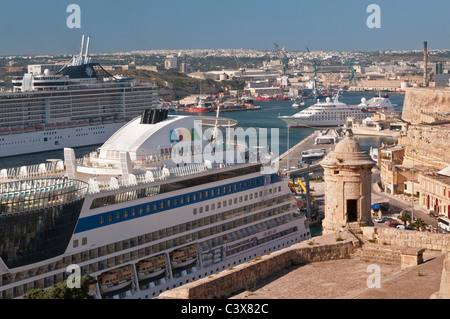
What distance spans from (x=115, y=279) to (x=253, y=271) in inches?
353

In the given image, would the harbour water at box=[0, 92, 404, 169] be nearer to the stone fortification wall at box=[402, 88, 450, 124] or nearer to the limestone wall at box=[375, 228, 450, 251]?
the stone fortification wall at box=[402, 88, 450, 124]

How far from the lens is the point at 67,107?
204ft

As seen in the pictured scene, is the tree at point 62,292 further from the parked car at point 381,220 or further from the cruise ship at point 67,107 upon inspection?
the cruise ship at point 67,107

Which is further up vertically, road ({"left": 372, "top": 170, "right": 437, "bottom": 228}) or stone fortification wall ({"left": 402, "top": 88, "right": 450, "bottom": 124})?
stone fortification wall ({"left": 402, "top": 88, "right": 450, "bottom": 124})

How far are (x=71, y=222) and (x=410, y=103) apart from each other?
50.0 metres

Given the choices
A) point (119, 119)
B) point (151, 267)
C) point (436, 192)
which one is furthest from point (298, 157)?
point (151, 267)

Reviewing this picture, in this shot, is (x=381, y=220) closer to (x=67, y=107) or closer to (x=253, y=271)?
(x=253, y=271)

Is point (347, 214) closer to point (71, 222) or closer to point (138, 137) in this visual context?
point (71, 222)

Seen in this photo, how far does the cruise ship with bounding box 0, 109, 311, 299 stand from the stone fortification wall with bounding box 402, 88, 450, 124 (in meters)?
33.1

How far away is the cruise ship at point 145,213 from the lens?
1459 centimetres

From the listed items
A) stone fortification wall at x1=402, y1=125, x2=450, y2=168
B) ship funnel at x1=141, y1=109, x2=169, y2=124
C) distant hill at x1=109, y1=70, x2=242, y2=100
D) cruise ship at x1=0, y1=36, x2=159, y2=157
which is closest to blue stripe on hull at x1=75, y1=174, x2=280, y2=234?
ship funnel at x1=141, y1=109, x2=169, y2=124

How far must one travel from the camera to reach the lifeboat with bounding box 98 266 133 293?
1634 cm

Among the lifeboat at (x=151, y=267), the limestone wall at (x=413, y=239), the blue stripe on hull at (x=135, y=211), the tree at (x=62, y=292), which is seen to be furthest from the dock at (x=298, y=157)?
the limestone wall at (x=413, y=239)
